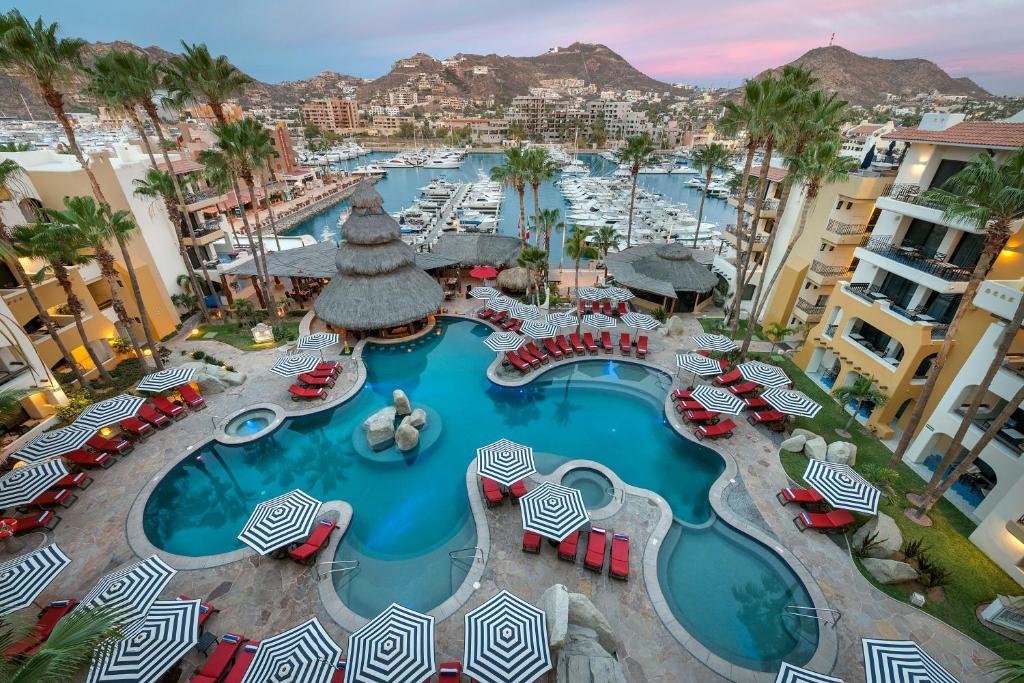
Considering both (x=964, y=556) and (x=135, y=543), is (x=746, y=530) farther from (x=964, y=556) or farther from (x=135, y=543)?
(x=135, y=543)

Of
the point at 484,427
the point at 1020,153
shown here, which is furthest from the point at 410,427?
the point at 1020,153

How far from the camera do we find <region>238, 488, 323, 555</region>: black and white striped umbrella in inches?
499

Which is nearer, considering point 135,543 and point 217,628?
point 217,628

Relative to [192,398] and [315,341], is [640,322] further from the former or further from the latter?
[192,398]

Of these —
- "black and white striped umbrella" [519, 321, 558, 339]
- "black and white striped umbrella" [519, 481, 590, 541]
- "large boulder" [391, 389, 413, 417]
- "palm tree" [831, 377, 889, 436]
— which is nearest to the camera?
"black and white striped umbrella" [519, 481, 590, 541]

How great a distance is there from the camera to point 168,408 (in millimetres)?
19906

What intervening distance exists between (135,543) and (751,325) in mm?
28786

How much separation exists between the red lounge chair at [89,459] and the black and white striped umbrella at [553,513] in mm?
17704

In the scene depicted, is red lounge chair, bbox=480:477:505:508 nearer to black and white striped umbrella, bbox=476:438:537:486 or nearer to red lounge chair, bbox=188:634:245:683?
black and white striped umbrella, bbox=476:438:537:486

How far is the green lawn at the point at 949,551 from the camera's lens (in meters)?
11.8

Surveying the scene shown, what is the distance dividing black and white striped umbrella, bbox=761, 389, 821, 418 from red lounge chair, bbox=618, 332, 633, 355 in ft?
26.0

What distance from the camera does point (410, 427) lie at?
18.7m

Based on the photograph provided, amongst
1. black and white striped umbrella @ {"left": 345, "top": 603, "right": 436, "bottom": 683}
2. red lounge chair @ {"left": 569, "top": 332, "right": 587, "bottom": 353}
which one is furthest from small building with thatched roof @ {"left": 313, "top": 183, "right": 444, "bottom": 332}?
black and white striped umbrella @ {"left": 345, "top": 603, "right": 436, "bottom": 683}

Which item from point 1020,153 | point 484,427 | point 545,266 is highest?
point 1020,153
